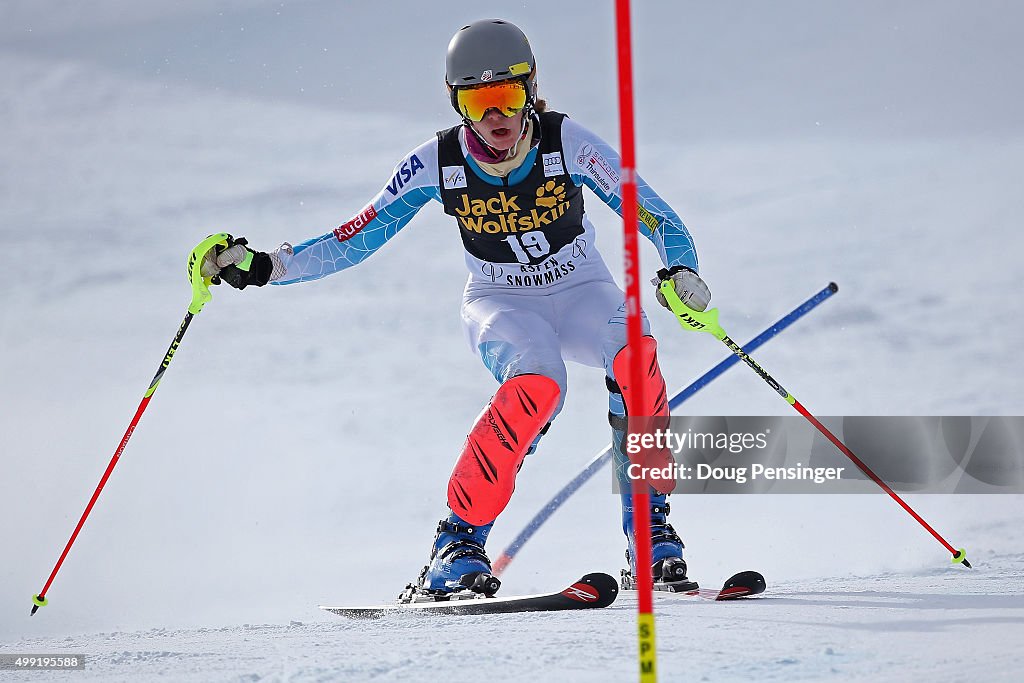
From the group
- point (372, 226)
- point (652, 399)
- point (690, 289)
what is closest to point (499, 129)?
point (372, 226)

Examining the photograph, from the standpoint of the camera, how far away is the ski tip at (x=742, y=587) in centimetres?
332

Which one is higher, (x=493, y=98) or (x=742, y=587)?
(x=493, y=98)

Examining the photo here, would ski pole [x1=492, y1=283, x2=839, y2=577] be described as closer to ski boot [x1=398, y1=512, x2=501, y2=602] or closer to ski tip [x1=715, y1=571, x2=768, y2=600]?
ski boot [x1=398, y1=512, x2=501, y2=602]

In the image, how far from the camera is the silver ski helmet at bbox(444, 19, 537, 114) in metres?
3.50

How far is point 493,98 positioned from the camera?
3502mm

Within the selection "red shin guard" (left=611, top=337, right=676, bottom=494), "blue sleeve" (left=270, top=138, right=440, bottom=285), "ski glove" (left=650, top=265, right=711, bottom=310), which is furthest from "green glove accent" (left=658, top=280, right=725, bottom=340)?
"blue sleeve" (left=270, top=138, right=440, bottom=285)

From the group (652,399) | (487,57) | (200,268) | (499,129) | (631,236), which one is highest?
(487,57)

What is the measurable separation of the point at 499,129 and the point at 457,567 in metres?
→ 1.61

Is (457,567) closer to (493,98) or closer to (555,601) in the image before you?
(555,601)

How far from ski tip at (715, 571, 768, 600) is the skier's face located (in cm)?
176

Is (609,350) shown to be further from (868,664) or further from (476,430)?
(868,664)

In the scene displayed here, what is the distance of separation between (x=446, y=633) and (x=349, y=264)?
5.87ft

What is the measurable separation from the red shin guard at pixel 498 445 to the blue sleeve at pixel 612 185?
714mm

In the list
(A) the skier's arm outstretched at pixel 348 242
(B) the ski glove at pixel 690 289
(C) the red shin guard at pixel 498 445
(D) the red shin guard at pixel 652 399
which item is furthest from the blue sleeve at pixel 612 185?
(C) the red shin guard at pixel 498 445
